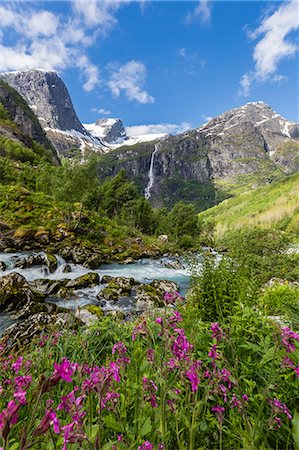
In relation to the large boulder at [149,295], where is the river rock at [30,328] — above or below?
above

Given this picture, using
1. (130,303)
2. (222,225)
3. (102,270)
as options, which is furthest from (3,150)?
(222,225)

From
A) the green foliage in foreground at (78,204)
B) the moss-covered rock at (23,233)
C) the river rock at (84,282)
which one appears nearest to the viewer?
the river rock at (84,282)

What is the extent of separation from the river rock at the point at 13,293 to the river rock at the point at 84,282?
4.16 meters

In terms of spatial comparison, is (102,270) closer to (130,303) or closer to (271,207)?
(130,303)

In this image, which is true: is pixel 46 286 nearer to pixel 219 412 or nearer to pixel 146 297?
pixel 146 297

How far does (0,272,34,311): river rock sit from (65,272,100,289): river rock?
13.6 ft

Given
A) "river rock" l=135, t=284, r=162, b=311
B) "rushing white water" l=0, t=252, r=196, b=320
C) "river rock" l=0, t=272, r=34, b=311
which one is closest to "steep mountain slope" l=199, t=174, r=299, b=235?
"rushing white water" l=0, t=252, r=196, b=320

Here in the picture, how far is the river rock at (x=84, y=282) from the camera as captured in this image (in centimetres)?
1942

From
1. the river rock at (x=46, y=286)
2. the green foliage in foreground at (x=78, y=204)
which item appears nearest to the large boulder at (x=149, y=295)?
the river rock at (x=46, y=286)

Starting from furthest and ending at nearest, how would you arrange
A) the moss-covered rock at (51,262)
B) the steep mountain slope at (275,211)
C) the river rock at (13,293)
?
1. the steep mountain slope at (275,211)
2. the moss-covered rock at (51,262)
3. the river rock at (13,293)

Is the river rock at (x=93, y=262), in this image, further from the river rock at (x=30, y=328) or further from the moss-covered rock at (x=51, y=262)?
the river rock at (x=30, y=328)

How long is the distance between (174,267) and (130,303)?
613 inches

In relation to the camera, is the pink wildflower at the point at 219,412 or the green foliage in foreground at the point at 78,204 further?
the green foliage in foreground at the point at 78,204

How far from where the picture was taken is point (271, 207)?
11762cm
